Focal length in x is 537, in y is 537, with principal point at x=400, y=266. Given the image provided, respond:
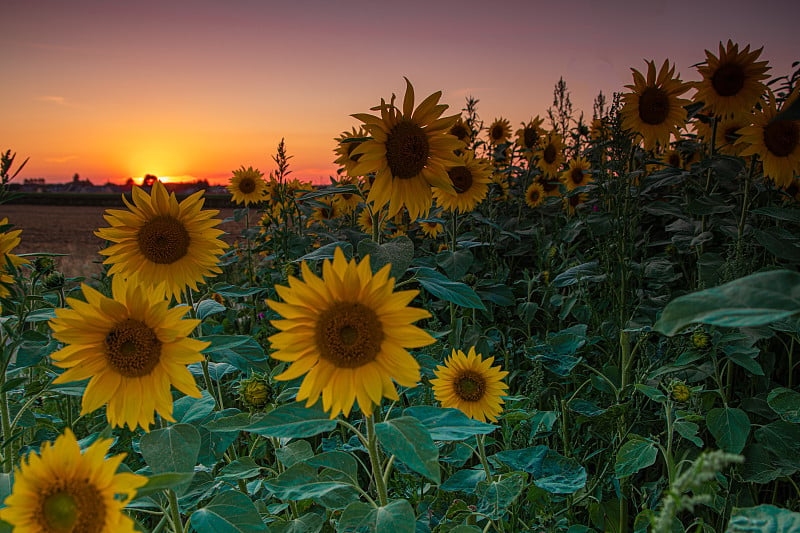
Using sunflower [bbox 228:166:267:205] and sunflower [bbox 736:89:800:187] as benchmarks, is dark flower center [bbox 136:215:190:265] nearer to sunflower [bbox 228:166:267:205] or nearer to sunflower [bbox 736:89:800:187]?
sunflower [bbox 736:89:800:187]

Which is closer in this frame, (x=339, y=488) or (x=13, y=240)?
(x=339, y=488)

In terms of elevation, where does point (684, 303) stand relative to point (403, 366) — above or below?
above

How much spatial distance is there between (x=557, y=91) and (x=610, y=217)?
3.12 meters

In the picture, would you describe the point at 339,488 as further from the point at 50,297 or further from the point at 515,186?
the point at 515,186

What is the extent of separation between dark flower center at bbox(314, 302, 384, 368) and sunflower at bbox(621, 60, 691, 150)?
2.31m

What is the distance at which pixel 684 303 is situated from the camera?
0.65m

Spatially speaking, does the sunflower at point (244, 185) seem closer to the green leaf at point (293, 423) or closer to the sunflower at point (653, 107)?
the sunflower at point (653, 107)

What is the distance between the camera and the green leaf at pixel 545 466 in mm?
1360

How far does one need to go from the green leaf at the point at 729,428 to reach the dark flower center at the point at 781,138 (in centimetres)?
119

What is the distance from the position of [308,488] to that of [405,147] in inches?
31.7

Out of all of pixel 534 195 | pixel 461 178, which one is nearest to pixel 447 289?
pixel 461 178

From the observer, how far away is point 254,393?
1317mm

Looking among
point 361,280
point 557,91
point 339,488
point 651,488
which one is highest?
point 557,91

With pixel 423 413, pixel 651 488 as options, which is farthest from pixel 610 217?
pixel 423 413
